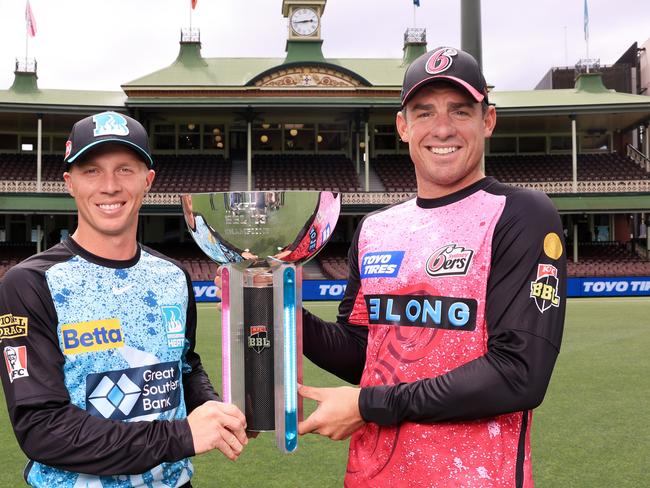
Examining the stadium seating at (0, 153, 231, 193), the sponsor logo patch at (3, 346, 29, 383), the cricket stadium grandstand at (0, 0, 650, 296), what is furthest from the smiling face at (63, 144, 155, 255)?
the stadium seating at (0, 153, 231, 193)

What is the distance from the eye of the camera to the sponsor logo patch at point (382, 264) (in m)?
2.13

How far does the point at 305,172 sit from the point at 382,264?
27.3 m

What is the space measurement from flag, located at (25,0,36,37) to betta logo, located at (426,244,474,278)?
32393 millimetres

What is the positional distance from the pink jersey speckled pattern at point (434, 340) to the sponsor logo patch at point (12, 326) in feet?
3.80

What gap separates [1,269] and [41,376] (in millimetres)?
25328

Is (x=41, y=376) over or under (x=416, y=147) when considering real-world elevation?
under

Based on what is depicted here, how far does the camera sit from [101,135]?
2152mm

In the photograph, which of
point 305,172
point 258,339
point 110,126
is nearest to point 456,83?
point 258,339

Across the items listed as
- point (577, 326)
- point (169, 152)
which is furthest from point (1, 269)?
point (577, 326)

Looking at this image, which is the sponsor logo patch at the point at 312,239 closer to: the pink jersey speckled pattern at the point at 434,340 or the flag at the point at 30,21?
the pink jersey speckled pattern at the point at 434,340

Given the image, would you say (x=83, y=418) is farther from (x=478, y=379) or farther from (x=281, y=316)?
(x=478, y=379)

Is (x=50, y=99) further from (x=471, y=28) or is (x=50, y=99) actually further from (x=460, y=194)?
(x=460, y=194)

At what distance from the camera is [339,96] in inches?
1032

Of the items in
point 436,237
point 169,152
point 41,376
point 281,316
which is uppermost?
point 169,152
